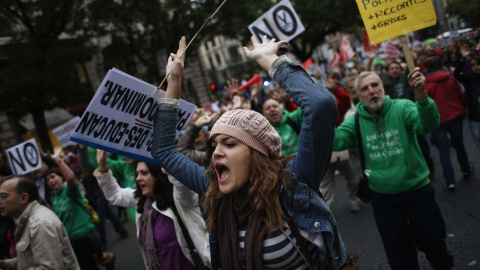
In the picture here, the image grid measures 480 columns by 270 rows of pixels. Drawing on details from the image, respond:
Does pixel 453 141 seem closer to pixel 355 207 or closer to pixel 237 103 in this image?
pixel 355 207

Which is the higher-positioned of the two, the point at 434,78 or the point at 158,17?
the point at 158,17

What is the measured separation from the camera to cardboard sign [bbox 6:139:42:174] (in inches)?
220

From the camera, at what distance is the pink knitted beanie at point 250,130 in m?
→ 1.83

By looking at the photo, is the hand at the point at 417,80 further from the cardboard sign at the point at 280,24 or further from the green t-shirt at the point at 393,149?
the cardboard sign at the point at 280,24

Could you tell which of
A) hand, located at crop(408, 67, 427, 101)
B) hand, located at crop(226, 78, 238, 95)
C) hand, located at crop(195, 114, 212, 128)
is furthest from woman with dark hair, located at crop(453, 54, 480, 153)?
hand, located at crop(195, 114, 212, 128)

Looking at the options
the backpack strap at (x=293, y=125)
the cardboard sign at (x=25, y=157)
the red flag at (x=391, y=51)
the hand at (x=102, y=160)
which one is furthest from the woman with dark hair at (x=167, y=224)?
the red flag at (x=391, y=51)

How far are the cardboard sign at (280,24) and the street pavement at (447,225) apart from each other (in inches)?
104

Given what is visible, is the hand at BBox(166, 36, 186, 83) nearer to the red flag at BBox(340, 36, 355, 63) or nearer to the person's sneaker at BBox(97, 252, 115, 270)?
the person's sneaker at BBox(97, 252, 115, 270)

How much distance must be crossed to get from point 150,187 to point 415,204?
2.03m

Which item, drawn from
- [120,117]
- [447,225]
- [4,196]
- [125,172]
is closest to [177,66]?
[120,117]

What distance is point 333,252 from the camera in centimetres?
182

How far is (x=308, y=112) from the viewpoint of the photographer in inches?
65.4

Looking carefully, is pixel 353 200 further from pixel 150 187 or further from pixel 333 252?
pixel 333 252

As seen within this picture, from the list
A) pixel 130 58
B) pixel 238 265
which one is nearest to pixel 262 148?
pixel 238 265
